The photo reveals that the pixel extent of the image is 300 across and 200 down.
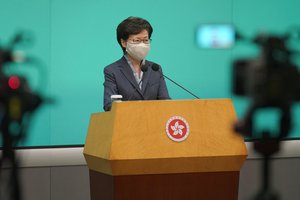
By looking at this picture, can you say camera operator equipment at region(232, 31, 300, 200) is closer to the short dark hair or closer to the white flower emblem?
the white flower emblem

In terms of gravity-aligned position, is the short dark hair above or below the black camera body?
above

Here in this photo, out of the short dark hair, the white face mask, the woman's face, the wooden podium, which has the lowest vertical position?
the wooden podium

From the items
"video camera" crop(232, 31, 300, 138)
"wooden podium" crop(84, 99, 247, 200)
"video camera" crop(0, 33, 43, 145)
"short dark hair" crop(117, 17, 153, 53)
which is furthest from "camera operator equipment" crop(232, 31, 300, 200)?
"short dark hair" crop(117, 17, 153, 53)

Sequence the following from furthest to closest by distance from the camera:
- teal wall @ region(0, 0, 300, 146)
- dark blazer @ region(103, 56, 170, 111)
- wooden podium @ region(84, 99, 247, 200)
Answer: teal wall @ region(0, 0, 300, 146), dark blazer @ region(103, 56, 170, 111), wooden podium @ region(84, 99, 247, 200)

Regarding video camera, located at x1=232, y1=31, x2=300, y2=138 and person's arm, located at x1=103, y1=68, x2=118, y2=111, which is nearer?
video camera, located at x1=232, y1=31, x2=300, y2=138

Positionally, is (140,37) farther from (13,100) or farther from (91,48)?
(13,100)

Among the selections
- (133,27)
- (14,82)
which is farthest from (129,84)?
(14,82)

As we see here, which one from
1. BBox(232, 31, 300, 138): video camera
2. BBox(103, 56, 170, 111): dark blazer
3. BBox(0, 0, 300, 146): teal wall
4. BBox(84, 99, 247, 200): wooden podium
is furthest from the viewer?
BBox(0, 0, 300, 146): teal wall

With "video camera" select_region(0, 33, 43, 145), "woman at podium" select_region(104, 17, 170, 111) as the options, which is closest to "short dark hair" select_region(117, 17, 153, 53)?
"woman at podium" select_region(104, 17, 170, 111)

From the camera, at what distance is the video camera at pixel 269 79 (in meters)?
1.81

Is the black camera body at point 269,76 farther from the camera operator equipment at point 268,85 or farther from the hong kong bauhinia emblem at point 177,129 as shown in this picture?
the hong kong bauhinia emblem at point 177,129

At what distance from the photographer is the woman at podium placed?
4.40 meters

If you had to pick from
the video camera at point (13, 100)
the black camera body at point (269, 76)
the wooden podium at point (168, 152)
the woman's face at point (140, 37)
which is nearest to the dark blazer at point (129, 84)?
the woman's face at point (140, 37)

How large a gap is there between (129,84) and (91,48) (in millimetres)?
1528
